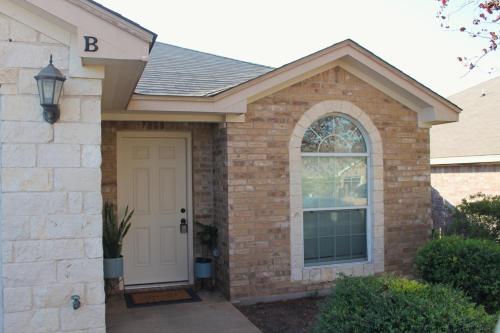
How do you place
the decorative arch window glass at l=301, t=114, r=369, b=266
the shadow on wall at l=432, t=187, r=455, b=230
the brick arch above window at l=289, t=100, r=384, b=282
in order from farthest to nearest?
the shadow on wall at l=432, t=187, r=455, b=230 → the decorative arch window glass at l=301, t=114, r=369, b=266 → the brick arch above window at l=289, t=100, r=384, b=282

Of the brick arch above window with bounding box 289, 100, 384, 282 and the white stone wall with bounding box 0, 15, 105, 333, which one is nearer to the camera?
the white stone wall with bounding box 0, 15, 105, 333

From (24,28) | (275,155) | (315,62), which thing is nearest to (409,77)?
(315,62)

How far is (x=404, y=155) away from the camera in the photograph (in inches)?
331

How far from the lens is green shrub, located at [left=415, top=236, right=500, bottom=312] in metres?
6.14

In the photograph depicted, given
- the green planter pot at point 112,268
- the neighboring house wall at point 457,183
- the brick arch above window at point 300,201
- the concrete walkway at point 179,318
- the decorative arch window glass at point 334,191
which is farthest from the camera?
the neighboring house wall at point 457,183

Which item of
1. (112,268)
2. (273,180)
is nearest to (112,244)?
(112,268)

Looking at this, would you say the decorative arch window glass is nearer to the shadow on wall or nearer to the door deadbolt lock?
the door deadbolt lock

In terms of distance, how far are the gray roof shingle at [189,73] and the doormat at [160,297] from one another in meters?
2.94

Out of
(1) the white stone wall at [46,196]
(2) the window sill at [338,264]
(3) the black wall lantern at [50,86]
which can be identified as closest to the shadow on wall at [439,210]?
(2) the window sill at [338,264]

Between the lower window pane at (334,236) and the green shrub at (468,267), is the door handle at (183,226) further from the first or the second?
the green shrub at (468,267)

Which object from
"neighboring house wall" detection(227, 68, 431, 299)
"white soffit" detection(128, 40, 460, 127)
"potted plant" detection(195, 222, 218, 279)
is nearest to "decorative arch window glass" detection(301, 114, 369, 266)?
"neighboring house wall" detection(227, 68, 431, 299)

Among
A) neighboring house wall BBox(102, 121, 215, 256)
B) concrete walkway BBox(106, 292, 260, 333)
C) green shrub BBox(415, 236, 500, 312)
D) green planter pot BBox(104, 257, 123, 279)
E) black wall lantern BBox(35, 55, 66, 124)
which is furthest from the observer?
neighboring house wall BBox(102, 121, 215, 256)

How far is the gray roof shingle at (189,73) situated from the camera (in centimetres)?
733

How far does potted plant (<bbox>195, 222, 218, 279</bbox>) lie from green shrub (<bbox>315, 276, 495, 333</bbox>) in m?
3.55
